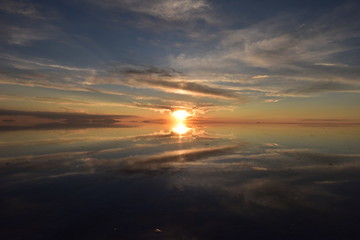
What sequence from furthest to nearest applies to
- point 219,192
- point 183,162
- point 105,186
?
point 183,162 → point 105,186 → point 219,192

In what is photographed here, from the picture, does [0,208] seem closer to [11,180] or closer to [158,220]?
[11,180]

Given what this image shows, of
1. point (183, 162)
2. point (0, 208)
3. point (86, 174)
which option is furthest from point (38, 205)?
point (183, 162)

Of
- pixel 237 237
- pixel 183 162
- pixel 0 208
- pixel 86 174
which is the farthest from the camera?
pixel 183 162

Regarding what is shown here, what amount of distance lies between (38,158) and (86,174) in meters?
7.10

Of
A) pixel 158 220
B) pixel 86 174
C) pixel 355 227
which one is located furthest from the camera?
pixel 86 174

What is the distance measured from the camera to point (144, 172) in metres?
14.1

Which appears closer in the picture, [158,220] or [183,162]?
[158,220]

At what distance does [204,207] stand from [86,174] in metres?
8.28

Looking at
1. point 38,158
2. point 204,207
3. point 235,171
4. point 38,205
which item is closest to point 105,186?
point 38,205

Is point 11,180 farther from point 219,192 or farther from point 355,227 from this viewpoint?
point 355,227

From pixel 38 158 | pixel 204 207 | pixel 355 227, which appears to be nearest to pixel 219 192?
pixel 204 207

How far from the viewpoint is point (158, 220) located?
25.1ft

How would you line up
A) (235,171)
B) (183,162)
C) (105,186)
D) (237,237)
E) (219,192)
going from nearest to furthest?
(237,237) → (219,192) → (105,186) → (235,171) → (183,162)

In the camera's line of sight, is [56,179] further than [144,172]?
No
